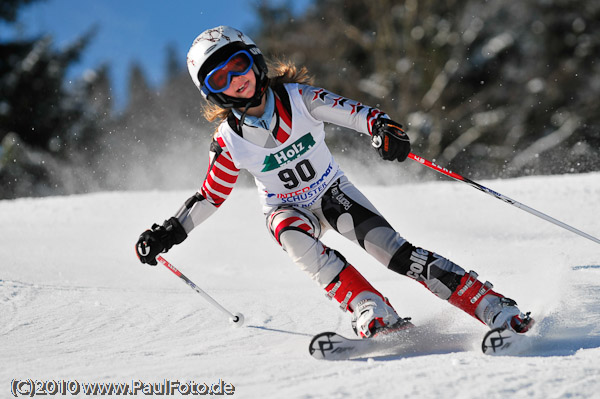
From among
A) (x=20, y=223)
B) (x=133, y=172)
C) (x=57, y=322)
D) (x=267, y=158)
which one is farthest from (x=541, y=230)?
(x=133, y=172)

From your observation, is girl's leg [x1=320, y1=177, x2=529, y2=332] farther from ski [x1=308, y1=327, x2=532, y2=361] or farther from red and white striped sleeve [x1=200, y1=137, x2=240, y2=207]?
red and white striped sleeve [x1=200, y1=137, x2=240, y2=207]

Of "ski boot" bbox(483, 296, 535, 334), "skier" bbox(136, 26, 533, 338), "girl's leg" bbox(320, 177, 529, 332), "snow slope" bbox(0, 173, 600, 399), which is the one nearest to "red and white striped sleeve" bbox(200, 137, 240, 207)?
"skier" bbox(136, 26, 533, 338)

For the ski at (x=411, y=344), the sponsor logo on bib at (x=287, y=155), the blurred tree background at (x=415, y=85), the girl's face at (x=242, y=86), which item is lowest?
the ski at (x=411, y=344)

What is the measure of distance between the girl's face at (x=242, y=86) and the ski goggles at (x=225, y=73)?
18 millimetres

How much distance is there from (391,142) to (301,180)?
53cm

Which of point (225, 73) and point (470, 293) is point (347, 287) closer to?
point (470, 293)

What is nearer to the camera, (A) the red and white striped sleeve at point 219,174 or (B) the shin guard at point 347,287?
(B) the shin guard at point 347,287

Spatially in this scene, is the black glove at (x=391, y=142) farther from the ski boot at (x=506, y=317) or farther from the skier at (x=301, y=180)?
the ski boot at (x=506, y=317)

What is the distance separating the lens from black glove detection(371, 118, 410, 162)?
2875 millimetres

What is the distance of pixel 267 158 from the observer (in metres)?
3.08

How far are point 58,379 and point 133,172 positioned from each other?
33.3 feet

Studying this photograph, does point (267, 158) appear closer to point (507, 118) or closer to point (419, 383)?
point (419, 383)

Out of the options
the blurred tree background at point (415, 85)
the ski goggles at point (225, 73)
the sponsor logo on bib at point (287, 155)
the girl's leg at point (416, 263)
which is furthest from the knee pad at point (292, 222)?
the blurred tree background at point (415, 85)

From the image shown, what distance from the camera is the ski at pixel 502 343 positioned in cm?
239
